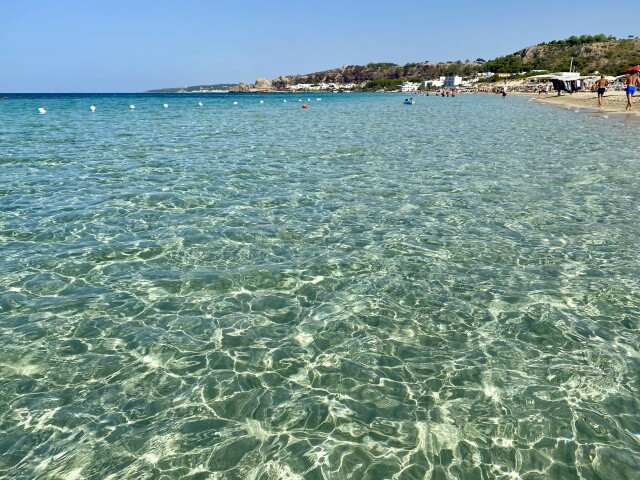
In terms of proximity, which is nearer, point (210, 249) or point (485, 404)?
point (485, 404)

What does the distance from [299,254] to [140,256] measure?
4.28 metres

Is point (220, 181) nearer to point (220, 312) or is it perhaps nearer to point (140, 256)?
point (140, 256)

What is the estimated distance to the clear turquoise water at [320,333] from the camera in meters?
5.55

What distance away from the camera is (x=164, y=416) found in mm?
6090

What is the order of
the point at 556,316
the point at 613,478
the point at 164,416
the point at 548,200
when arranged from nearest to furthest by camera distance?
1. the point at 613,478
2. the point at 164,416
3. the point at 556,316
4. the point at 548,200

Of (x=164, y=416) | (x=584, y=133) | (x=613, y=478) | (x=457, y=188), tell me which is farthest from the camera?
(x=584, y=133)

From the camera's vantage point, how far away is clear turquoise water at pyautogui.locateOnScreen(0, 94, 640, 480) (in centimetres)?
555

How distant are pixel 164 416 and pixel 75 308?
4.17m

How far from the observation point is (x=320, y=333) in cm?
→ 812

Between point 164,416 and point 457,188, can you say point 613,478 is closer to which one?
point 164,416

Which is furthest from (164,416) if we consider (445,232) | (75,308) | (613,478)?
(445,232)

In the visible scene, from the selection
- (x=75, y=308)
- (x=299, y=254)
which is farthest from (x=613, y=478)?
(x=75, y=308)

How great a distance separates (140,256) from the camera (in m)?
11.5

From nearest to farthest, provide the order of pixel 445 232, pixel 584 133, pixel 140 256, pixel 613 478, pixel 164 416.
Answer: pixel 613 478, pixel 164 416, pixel 140 256, pixel 445 232, pixel 584 133
